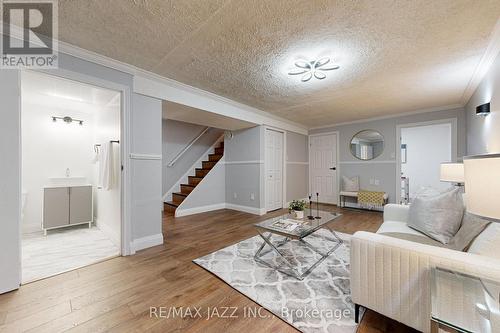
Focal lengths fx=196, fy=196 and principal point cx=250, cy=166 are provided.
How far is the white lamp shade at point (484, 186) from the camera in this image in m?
0.78

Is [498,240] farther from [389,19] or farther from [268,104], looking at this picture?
[268,104]

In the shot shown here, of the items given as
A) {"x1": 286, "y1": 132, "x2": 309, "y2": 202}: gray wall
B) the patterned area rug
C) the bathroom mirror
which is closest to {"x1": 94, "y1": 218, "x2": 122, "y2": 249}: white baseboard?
the patterned area rug

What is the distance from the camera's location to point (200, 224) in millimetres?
3756

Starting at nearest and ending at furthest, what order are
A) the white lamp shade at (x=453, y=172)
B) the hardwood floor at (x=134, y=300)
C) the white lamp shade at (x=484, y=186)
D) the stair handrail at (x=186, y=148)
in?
the white lamp shade at (x=484, y=186) < the hardwood floor at (x=134, y=300) < the white lamp shade at (x=453, y=172) < the stair handrail at (x=186, y=148)

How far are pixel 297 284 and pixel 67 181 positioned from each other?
164 inches

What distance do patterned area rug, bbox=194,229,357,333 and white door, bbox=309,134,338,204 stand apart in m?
3.27

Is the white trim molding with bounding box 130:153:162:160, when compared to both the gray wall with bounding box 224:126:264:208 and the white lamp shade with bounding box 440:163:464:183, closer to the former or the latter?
the gray wall with bounding box 224:126:264:208

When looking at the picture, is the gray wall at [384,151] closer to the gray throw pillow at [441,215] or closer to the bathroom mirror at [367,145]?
the bathroom mirror at [367,145]

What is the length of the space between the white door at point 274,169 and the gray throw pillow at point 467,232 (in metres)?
3.36

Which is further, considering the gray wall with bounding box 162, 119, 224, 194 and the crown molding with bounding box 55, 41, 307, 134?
the gray wall with bounding box 162, 119, 224, 194

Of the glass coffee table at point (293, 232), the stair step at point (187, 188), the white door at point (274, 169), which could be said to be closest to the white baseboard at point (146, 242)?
the glass coffee table at point (293, 232)

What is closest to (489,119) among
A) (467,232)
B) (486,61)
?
(486,61)

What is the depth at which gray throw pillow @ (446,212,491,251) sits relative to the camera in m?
1.38

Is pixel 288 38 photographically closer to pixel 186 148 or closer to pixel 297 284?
pixel 297 284
